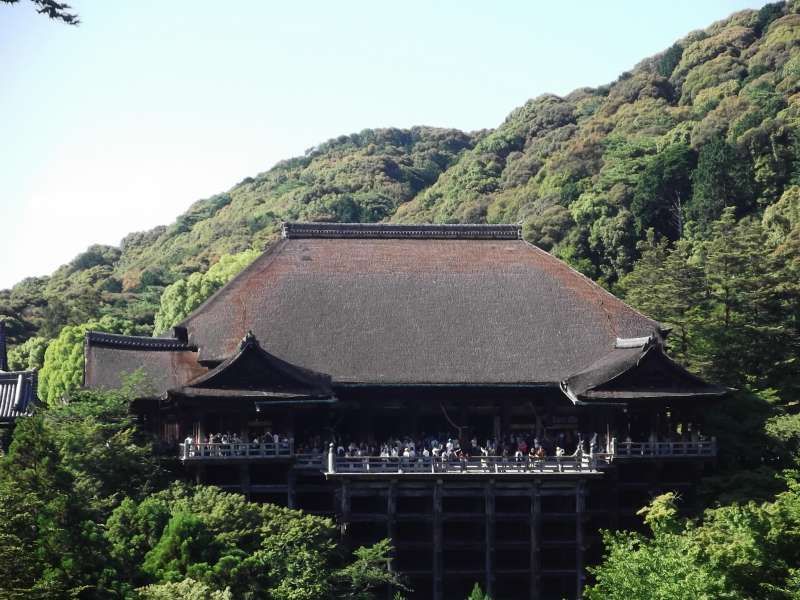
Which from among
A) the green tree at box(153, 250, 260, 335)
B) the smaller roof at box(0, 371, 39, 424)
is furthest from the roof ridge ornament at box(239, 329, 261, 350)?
the green tree at box(153, 250, 260, 335)

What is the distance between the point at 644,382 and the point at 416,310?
8497 millimetres

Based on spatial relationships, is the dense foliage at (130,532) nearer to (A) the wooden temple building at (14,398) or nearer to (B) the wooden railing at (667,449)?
(A) the wooden temple building at (14,398)

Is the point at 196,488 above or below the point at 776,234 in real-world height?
below

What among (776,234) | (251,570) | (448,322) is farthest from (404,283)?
(776,234)

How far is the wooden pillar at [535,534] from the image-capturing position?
42531 mm

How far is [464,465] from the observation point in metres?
42.3

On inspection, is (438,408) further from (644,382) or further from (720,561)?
(720,561)

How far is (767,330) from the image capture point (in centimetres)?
4925

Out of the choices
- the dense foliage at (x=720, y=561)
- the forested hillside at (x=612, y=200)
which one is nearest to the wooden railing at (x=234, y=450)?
the dense foliage at (x=720, y=561)

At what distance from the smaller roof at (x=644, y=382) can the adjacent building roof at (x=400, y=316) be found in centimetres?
160

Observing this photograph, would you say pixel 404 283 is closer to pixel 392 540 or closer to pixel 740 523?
pixel 392 540

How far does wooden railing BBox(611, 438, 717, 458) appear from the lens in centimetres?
4281

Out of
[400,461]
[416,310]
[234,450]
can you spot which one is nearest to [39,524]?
[234,450]

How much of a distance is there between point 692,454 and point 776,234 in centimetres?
2667
